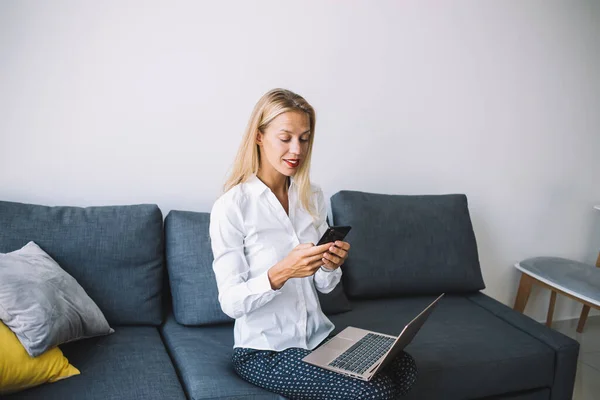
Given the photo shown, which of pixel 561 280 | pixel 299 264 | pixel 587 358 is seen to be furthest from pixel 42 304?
pixel 587 358

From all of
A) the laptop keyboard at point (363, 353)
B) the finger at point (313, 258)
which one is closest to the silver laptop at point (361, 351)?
the laptop keyboard at point (363, 353)

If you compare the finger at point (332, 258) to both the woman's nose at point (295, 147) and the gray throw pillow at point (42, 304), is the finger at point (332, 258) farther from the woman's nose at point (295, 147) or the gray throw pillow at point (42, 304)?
the gray throw pillow at point (42, 304)

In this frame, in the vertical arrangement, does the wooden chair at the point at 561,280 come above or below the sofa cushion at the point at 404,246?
below

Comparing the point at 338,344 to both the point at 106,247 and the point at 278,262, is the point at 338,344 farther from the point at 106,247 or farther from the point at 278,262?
the point at 106,247

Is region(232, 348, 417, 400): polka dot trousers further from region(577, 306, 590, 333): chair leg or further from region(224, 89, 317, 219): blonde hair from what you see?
region(577, 306, 590, 333): chair leg

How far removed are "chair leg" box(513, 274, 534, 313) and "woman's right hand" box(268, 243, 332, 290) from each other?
1976 millimetres

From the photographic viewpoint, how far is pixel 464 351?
2146 millimetres

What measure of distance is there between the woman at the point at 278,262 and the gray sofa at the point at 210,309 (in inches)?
4.9

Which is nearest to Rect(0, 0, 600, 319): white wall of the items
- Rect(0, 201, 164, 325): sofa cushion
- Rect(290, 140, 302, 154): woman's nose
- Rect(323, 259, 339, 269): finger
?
Rect(0, 201, 164, 325): sofa cushion

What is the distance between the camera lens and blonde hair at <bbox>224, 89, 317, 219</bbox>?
1.85m

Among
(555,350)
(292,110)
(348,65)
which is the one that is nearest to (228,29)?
(348,65)

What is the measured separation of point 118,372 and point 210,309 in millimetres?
507

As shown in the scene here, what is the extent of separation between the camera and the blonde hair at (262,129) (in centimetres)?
185

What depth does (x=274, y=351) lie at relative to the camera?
180 cm
